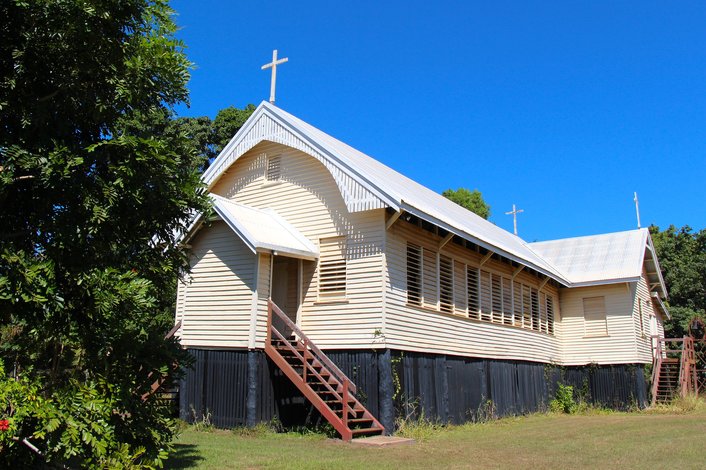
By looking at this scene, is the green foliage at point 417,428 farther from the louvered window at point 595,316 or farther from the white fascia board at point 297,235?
the louvered window at point 595,316

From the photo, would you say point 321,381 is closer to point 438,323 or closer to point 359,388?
point 359,388

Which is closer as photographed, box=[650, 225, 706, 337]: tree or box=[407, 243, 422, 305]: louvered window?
box=[407, 243, 422, 305]: louvered window

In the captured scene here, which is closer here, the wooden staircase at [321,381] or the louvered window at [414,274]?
the wooden staircase at [321,381]

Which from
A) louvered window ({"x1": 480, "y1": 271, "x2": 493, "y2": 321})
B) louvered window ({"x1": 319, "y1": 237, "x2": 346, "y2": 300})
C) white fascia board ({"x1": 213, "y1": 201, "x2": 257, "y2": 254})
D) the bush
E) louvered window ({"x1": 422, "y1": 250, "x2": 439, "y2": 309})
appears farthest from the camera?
louvered window ({"x1": 480, "y1": 271, "x2": 493, "y2": 321})

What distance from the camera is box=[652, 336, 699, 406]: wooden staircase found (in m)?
27.1

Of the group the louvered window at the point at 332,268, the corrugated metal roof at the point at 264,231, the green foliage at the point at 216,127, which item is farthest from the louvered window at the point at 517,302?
the green foliage at the point at 216,127

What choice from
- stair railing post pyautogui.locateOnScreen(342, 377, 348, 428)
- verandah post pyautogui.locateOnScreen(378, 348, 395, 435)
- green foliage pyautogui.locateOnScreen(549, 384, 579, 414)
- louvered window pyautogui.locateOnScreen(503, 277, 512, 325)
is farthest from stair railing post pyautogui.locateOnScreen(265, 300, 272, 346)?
green foliage pyautogui.locateOnScreen(549, 384, 579, 414)

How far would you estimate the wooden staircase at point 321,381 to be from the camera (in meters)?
13.5

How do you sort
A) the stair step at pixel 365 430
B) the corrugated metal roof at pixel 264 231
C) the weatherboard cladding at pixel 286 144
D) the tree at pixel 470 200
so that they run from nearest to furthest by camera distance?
the stair step at pixel 365 430, the corrugated metal roof at pixel 264 231, the weatherboard cladding at pixel 286 144, the tree at pixel 470 200

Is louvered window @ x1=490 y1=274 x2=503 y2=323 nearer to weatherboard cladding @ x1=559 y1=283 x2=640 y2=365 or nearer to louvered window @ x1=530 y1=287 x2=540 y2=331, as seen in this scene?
louvered window @ x1=530 y1=287 x2=540 y2=331

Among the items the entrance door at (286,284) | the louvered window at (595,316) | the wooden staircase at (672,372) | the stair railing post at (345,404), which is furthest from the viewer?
the wooden staircase at (672,372)

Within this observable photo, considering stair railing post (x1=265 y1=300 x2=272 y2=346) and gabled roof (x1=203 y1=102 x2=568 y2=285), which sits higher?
Answer: gabled roof (x1=203 y1=102 x2=568 y2=285)

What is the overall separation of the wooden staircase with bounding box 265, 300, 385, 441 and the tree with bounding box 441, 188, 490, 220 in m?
37.0

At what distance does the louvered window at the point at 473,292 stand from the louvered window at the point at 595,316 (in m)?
9.61
